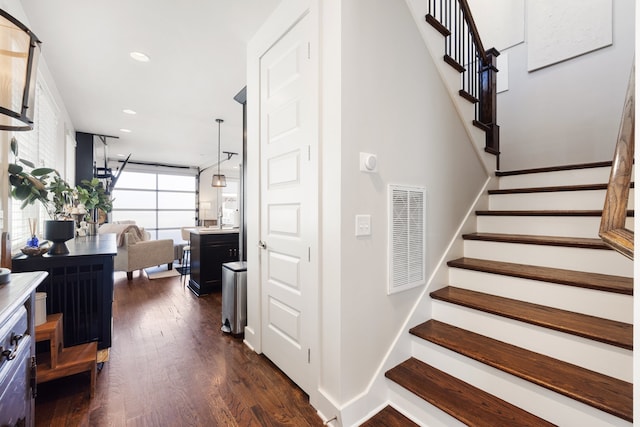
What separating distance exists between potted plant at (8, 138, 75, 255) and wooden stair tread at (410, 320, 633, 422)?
2651 mm

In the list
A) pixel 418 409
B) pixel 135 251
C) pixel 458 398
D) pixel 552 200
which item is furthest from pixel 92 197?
pixel 552 200

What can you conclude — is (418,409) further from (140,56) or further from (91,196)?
(91,196)

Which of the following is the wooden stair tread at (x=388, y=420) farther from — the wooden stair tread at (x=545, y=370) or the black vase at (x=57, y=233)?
the black vase at (x=57, y=233)

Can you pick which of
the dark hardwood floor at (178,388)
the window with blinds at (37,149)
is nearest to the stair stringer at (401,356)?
→ the dark hardwood floor at (178,388)

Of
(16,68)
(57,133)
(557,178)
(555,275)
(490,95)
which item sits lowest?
(555,275)

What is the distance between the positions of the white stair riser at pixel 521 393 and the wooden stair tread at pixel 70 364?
2.18 m

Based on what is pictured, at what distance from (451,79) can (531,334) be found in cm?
188

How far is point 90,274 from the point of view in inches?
86.4

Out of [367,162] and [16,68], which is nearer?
[16,68]

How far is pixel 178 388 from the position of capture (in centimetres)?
188

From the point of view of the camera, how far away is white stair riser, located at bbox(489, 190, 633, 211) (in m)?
2.13

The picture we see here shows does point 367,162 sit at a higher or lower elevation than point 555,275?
higher

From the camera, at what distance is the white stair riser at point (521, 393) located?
120 centimetres

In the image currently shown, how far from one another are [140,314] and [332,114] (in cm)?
322
